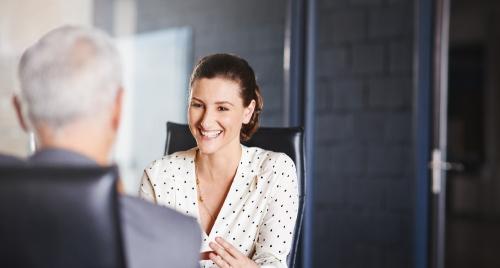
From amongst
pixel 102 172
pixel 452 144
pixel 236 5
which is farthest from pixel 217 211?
pixel 452 144

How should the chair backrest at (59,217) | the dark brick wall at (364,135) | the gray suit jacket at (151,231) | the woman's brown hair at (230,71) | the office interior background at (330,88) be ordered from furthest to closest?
the dark brick wall at (364,135) → the office interior background at (330,88) → the woman's brown hair at (230,71) → the gray suit jacket at (151,231) → the chair backrest at (59,217)

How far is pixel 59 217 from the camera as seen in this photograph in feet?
2.42

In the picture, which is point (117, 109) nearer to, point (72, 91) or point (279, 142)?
point (72, 91)

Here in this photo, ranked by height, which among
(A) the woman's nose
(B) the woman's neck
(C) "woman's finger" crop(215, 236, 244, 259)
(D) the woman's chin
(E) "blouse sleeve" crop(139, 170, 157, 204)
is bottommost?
(C) "woman's finger" crop(215, 236, 244, 259)

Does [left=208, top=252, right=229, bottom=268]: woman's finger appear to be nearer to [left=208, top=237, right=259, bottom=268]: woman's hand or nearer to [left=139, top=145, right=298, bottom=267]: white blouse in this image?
[left=208, top=237, right=259, bottom=268]: woman's hand

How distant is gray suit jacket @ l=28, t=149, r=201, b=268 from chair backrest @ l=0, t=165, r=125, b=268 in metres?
0.09

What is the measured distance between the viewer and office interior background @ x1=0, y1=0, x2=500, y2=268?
2791 millimetres

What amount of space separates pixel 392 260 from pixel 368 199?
1.05 feet

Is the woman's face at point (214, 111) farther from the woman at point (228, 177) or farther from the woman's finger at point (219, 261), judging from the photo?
the woman's finger at point (219, 261)

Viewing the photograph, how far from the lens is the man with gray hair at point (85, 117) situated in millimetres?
873

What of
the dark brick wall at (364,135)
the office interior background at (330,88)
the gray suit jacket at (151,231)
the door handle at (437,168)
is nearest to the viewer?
the gray suit jacket at (151,231)

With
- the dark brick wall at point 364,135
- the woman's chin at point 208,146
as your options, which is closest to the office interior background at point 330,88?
the dark brick wall at point 364,135

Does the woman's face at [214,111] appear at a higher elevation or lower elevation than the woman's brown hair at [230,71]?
lower

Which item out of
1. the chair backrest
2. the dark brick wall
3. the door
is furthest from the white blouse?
the door
